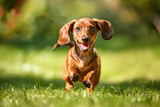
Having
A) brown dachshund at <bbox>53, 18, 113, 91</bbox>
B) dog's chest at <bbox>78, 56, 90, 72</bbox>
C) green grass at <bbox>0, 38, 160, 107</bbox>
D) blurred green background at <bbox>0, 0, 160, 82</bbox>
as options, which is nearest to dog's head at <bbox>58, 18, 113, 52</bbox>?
brown dachshund at <bbox>53, 18, 113, 91</bbox>

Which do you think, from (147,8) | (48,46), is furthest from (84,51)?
(147,8)

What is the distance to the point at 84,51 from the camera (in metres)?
3.82

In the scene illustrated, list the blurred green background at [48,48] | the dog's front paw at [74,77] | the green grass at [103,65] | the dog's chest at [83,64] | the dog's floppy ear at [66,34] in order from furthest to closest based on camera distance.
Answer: the blurred green background at [48,48] → the green grass at [103,65] → the dog's floppy ear at [66,34] → the dog's chest at [83,64] → the dog's front paw at [74,77]

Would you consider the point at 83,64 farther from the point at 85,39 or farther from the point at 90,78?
the point at 85,39

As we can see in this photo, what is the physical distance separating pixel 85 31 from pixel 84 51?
0.28 m

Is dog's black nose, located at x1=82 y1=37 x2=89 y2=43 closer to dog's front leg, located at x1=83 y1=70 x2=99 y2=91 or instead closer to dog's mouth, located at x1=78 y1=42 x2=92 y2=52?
dog's mouth, located at x1=78 y1=42 x2=92 y2=52

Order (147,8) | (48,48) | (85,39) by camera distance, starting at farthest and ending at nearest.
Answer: (147,8), (48,48), (85,39)

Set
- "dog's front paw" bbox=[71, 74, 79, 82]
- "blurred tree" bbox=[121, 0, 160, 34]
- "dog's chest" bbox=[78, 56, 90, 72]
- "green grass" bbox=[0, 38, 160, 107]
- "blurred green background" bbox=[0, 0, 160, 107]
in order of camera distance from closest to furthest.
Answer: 1. "dog's front paw" bbox=[71, 74, 79, 82]
2. "dog's chest" bbox=[78, 56, 90, 72]
3. "green grass" bbox=[0, 38, 160, 107]
4. "blurred green background" bbox=[0, 0, 160, 107]
5. "blurred tree" bbox=[121, 0, 160, 34]

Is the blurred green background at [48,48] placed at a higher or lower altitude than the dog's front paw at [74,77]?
higher

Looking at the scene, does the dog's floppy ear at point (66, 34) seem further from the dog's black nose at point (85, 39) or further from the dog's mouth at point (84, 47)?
the dog's black nose at point (85, 39)

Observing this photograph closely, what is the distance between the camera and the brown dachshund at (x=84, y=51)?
3.75 m

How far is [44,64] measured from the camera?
9.38 metres

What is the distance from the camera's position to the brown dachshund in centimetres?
375

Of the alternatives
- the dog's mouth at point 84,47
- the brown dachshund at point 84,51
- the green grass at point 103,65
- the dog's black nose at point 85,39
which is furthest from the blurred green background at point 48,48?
the dog's black nose at point 85,39
